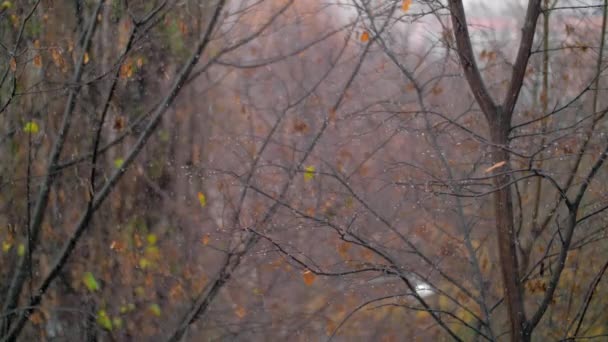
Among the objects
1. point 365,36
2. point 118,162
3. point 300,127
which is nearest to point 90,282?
point 118,162

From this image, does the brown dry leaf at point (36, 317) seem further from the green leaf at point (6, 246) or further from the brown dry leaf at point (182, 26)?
the brown dry leaf at point (182, 26)

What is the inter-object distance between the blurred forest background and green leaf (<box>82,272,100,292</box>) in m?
0.03

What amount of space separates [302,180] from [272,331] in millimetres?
1158

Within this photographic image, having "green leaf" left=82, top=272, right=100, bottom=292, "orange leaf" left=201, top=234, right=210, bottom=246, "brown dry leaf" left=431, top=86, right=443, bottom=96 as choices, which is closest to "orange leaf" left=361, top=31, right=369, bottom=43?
"brown dry leaf" left=431, top=86, right=443, bottom=96

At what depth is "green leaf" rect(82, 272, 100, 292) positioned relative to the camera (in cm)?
569

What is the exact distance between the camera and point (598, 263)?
227 inches

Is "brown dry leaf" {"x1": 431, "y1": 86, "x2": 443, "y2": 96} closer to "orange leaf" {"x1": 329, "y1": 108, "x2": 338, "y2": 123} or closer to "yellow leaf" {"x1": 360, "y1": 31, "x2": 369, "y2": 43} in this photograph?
"yellow leaf" {"x1": 360, "y1": 31, "x2": 369, "y2": 43}

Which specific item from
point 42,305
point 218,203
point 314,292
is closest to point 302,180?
point 218,203

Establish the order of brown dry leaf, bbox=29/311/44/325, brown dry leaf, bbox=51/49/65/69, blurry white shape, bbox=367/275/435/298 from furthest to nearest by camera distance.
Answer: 1. brown dry leaf, bbox=29/311/44/325
2. brown dry leaf, bbox=51/49/65/69
3. blurry white shape, bbox=367/275/435/298

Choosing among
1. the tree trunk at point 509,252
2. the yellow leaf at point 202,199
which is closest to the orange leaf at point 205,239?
the yellow leaf at point 202,199

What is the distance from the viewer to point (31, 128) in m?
5.57

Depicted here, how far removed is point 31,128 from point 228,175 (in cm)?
138

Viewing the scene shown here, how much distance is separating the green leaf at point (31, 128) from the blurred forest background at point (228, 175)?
0.03ft

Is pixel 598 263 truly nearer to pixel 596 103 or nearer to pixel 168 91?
pixel 596 103
